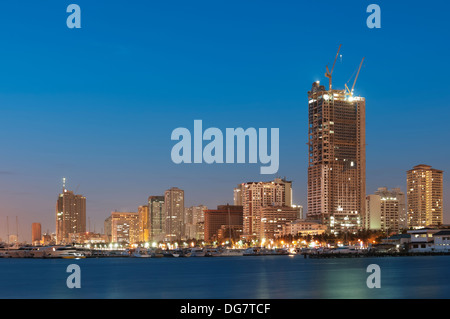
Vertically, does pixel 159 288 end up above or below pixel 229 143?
below

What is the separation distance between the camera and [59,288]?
296 ft

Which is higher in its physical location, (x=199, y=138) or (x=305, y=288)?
(x=199, y=138)

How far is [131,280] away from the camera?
351 ft

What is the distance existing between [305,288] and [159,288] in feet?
67.2
